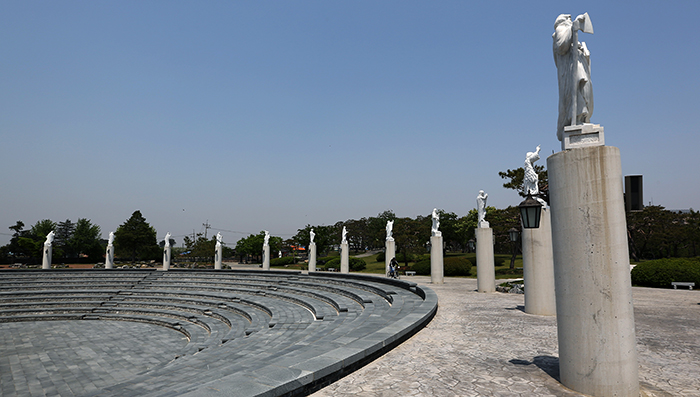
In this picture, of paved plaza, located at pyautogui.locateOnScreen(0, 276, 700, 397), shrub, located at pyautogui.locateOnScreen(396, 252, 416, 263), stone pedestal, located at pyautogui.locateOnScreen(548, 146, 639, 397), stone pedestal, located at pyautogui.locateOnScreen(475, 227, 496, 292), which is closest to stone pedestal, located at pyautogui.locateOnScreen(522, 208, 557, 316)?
paved plaza, located at pyautogui.locateOnScreen(0, 276, 700, 397)

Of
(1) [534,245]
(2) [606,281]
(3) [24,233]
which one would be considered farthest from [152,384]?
(3) [24,233]

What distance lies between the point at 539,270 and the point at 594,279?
6.94 meters

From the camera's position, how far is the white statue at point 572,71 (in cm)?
499

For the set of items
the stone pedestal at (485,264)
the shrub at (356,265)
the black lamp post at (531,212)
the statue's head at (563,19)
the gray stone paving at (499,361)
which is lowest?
the shrub at (356,265)

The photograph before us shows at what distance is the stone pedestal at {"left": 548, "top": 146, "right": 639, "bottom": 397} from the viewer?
167 inches

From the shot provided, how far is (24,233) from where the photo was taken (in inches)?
2849

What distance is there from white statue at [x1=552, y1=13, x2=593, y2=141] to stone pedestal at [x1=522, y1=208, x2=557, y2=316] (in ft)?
19.7

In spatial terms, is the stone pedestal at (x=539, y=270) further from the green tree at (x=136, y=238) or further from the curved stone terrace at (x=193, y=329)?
the green tree at (x=136, y=238)

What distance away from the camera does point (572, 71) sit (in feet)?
17.1

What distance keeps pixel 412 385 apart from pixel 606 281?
2.58m

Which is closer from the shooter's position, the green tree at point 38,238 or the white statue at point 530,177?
the white statue at point 530,177

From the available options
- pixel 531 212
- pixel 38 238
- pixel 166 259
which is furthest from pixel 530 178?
pixel 38 238

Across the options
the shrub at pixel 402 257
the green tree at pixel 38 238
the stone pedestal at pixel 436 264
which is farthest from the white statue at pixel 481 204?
the green tree at pixel 38 238

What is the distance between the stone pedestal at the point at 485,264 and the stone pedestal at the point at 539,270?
536 centimetres
